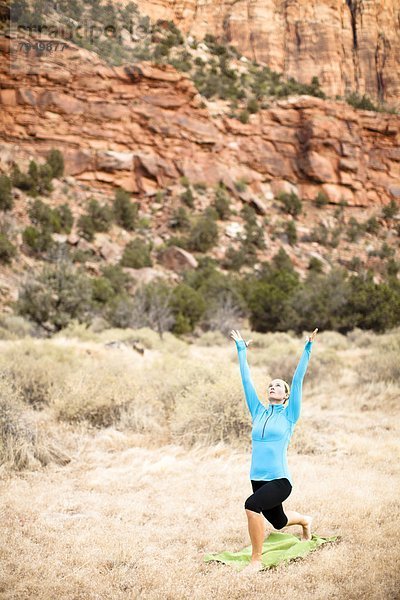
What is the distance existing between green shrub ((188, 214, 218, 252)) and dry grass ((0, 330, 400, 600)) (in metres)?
24.3

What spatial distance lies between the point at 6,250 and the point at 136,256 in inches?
315

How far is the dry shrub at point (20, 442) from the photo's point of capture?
5.32m

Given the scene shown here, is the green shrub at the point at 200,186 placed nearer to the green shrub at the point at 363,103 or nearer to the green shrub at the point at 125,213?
the green shrub at the point at 125,213

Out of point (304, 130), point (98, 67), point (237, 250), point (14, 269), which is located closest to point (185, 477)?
point (14, 269)

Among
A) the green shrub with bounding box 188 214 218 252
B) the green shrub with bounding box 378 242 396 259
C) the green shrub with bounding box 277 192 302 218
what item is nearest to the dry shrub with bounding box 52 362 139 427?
the green shrub with bounding box 188 214 218 252

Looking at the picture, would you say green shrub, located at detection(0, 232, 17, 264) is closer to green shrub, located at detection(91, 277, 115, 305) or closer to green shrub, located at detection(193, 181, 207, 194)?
green shrub, located at detection(91, 277, 115, 305)

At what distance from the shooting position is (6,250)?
956 inches

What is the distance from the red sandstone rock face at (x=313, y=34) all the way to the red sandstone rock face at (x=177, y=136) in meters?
11.8

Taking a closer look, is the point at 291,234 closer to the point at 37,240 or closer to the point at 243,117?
the point at 243,117

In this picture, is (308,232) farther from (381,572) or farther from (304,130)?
(381,572)

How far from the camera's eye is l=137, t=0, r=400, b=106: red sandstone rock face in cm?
5366

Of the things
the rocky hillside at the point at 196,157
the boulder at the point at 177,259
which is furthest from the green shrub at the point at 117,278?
the boulder at the point at 177,259

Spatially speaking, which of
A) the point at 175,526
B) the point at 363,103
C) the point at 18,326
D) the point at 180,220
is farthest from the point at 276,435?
the point at 363,103

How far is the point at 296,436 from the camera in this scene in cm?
659
